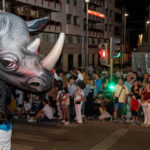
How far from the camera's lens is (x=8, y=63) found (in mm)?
2160

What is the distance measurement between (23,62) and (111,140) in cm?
637

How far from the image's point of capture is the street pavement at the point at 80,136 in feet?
24.5

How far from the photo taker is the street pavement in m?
7.48

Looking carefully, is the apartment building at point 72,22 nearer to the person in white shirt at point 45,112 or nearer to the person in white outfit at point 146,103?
the person in white shirt at point 45,112

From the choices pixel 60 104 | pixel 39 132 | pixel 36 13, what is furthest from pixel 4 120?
pixel 36 13

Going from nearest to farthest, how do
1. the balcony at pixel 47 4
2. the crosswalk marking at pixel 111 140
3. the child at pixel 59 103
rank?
the crosswalk marking at pixel 111 140
the child at pixel 59 103
the balcony at pixel 47 4

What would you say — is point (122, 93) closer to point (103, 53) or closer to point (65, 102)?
point (103, 53)

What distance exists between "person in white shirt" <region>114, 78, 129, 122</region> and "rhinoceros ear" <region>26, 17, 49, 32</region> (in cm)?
796

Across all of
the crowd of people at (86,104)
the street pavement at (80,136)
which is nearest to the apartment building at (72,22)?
the crowd of people at (86,104)

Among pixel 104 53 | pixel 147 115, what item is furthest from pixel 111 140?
pixel 104 53

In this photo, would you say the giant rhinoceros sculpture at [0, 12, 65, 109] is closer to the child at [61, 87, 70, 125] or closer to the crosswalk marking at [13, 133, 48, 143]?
the crosswalk marking at [13, 133, 48, 143]

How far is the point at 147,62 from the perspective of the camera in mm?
17281

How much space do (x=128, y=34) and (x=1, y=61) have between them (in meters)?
63.0

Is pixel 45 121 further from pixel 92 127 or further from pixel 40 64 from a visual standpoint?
pixel 40 64
